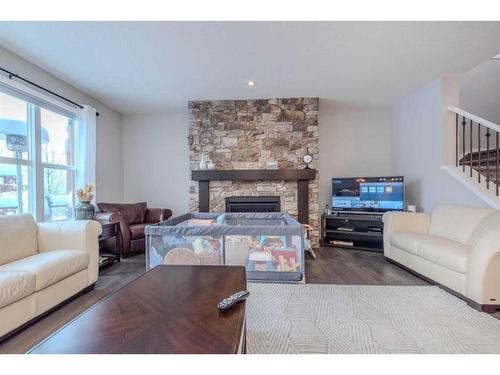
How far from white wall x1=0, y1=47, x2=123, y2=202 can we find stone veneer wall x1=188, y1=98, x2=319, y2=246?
154 cm

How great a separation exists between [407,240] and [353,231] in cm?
121

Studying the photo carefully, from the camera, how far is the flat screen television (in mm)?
3779

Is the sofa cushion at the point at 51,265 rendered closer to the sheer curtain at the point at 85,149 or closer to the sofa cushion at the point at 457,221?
the sheer curtain at the point at 85,149

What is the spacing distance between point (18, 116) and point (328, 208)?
460 centimetres

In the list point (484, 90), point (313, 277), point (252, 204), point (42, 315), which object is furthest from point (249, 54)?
point (484, 90)

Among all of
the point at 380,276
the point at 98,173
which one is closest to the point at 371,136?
the point at 380,276

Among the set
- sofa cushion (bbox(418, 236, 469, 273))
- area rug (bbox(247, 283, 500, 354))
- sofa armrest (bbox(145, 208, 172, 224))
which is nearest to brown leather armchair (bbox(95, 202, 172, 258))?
sofa armrest (bbox(145, 208, 172, 224))

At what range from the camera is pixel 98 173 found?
4148mm

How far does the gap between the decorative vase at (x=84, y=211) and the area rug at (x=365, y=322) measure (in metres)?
2.44

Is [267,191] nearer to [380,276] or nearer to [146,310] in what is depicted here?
[380,276]

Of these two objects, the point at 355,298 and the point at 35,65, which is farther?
the point at 35,65

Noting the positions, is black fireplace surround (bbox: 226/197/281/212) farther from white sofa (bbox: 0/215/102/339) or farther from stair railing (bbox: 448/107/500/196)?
stair railing (bbox: 448/107/500/196)
